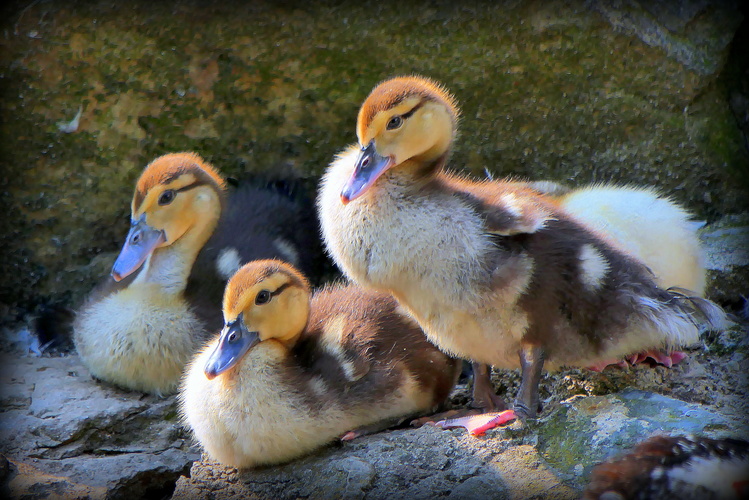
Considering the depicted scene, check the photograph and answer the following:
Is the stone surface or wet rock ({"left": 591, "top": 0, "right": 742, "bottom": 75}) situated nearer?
the stone surface

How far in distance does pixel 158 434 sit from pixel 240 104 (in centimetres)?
170

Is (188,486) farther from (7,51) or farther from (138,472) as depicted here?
(7,51)

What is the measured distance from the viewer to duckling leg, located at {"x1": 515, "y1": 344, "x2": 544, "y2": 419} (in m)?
3.29

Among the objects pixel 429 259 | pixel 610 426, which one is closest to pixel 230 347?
pixel 429 259

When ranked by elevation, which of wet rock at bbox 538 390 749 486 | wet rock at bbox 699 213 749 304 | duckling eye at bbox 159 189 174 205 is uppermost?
duckling eye at bbox 159 189 174 205

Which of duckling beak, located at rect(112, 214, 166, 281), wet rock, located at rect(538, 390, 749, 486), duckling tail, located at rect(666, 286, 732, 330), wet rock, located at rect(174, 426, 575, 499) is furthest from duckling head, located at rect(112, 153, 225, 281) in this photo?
duckling tail, located at rect(666, 286, 732, 330)

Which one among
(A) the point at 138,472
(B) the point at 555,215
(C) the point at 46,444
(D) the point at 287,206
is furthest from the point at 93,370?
(B) the point at 555,215

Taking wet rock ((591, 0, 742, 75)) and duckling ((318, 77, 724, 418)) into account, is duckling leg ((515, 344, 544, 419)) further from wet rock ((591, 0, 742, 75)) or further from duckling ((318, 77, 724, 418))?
wet rock ((591, 0, 742, 75))

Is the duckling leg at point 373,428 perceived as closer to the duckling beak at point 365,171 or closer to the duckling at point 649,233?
Answer: the duckling at point 649,233

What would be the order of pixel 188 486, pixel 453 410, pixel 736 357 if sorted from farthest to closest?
1. pixel 736 357
2. pixel 453 410
3. pixel 188 486

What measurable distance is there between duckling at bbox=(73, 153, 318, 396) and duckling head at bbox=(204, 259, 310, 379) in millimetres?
781

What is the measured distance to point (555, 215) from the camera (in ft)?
11.1

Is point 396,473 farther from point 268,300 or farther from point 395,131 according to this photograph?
point 395,131

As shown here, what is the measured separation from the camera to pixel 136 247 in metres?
4.08
